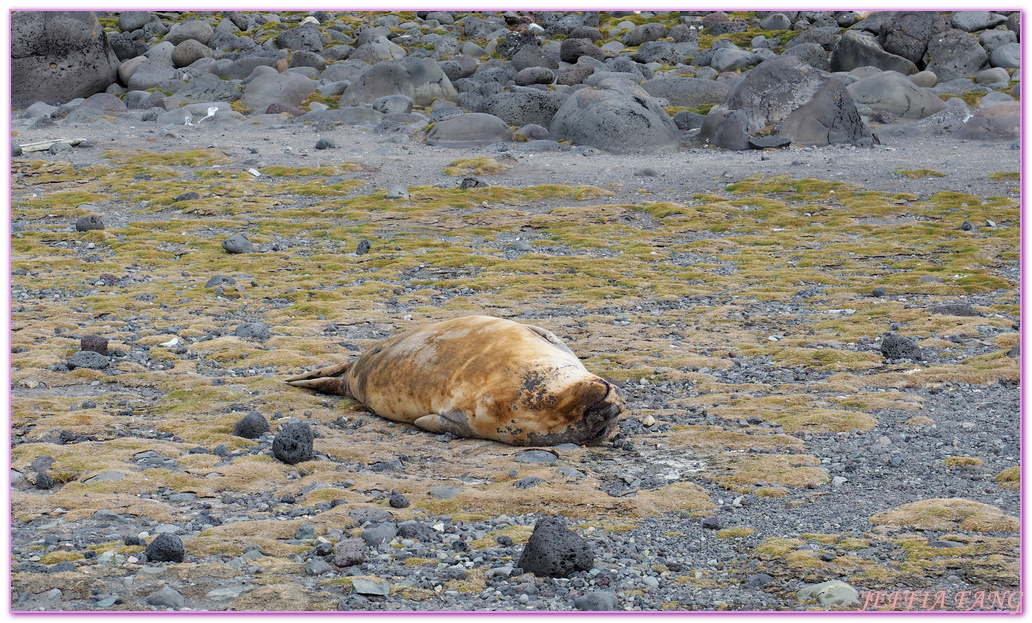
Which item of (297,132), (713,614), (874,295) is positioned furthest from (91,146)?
(713,614)

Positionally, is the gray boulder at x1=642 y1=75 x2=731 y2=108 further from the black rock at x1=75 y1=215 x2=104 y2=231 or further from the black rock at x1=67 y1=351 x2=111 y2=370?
the black rock at x1=67 y1=351 x2=111 y2=370

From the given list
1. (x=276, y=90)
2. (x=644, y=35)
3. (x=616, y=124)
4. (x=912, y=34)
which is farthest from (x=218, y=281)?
(x=644, y=35)

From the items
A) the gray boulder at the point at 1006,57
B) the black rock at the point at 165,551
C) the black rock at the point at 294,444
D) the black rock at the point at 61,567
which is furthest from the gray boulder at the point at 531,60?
the black rock at the point at 61,567

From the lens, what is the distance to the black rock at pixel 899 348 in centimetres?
928

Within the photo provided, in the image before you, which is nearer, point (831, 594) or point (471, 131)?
point (831, 594)

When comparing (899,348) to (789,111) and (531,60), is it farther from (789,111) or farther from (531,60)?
(531,60)

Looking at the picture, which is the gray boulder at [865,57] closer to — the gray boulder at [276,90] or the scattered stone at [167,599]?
the gray boulder at [276,90]

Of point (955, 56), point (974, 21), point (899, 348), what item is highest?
point (974, 21)

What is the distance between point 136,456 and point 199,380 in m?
1.97

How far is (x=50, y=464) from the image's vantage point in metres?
6.59

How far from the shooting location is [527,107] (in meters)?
25.9

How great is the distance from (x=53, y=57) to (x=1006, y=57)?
3070 cm

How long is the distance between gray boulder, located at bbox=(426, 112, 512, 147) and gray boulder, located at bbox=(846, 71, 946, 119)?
9.82 m

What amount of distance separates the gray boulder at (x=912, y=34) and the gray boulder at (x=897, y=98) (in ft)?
25.3
